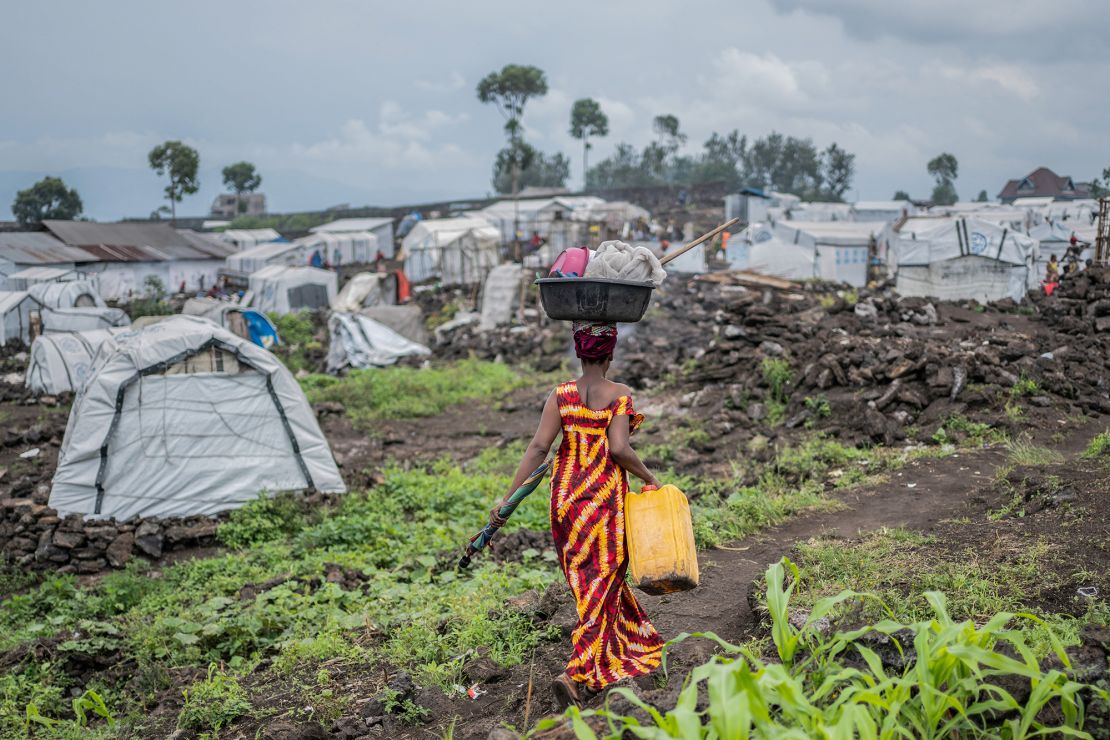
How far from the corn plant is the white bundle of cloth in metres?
1.40

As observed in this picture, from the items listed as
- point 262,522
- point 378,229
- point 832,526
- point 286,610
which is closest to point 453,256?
point 378,229

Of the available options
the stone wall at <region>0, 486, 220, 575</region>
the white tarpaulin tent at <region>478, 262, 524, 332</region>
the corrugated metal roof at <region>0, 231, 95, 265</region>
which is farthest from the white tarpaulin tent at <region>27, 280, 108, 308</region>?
the stone wall at <region>0, 486, 220, 575</region>

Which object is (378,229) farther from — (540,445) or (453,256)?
(540,445)

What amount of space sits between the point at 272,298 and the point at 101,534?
20.1m

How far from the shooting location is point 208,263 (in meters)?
34.4

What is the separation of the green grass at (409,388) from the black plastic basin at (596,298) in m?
9.58

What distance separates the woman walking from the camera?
10.8ft

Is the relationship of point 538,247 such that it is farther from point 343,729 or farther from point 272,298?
point 343,729

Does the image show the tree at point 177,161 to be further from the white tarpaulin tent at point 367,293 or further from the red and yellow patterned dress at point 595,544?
the red and yellow patterned dress at point 595,544

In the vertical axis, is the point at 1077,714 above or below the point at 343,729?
above

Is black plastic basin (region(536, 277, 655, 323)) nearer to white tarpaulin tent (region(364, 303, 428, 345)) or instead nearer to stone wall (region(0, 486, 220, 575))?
stone wall (region(0, 486, 220, 575))

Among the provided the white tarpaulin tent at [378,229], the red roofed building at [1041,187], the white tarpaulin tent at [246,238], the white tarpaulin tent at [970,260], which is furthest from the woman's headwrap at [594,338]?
the red roofed building at [1041,187]

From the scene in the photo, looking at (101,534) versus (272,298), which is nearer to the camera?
(101,534)

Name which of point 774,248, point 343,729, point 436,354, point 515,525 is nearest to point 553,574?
point 515,525
